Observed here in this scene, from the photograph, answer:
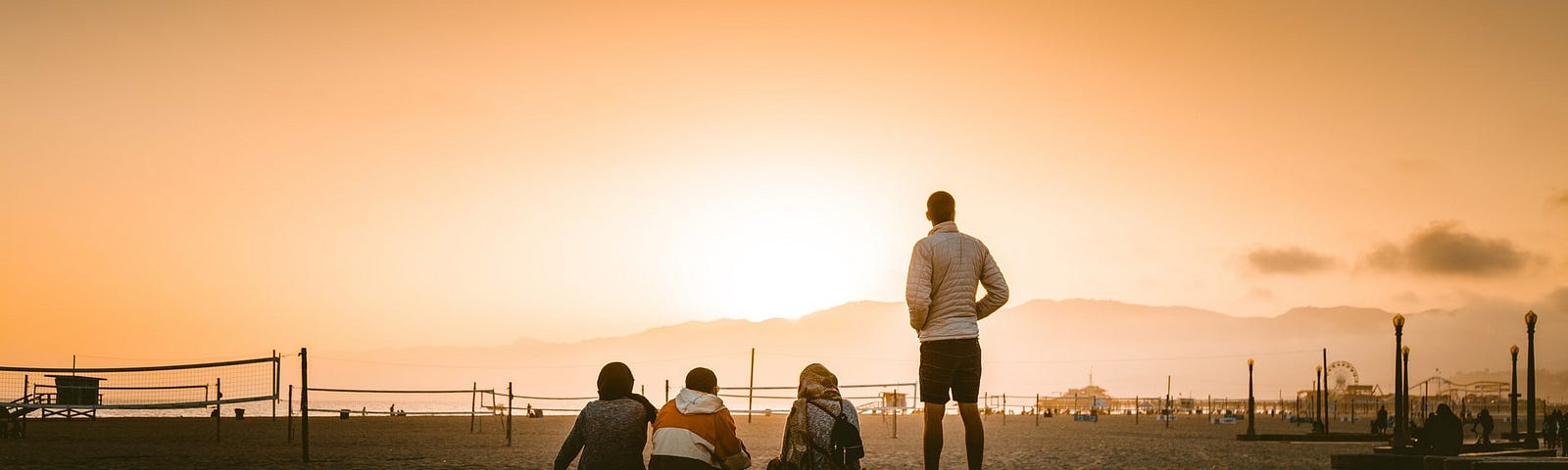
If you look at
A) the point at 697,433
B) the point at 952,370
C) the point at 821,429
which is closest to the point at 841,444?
the point at 821,429

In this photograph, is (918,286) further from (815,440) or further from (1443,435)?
(1443,435)

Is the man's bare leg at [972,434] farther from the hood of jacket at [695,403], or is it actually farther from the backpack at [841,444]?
the hood of jacket at [695,403]

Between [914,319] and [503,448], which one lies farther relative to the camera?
[503,448]

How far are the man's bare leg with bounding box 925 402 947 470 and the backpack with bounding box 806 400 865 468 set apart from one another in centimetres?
78

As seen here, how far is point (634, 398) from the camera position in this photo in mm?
8578

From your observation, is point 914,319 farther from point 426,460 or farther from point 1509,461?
point 426,460

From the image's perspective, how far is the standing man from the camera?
841cm

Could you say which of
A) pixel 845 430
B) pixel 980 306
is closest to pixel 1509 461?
pixel 980 306

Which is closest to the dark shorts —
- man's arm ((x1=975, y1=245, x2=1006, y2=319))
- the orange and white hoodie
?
man's arm ((x1=975, y1=245, x2=1006, y2=319))

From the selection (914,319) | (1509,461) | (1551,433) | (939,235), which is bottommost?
(1551,433)

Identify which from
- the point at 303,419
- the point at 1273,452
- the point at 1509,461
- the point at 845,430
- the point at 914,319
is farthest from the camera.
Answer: the point at 1273,452

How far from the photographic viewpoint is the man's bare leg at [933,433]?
851cm

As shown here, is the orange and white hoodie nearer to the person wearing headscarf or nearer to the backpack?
the person wearing headscarf

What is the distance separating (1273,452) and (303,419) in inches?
594
